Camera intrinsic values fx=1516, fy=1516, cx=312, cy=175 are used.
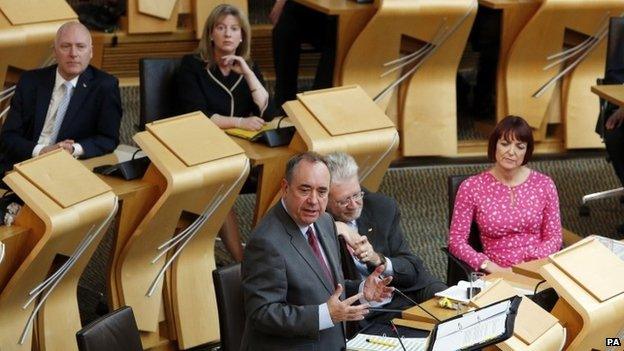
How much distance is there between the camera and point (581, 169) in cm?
748

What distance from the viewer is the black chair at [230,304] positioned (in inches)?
180

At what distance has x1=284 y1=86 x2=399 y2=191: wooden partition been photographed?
5.65 m

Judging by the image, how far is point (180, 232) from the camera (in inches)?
220

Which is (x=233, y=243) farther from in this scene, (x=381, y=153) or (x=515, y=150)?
(x=515, y=150)

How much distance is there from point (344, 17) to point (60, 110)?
5.98ft

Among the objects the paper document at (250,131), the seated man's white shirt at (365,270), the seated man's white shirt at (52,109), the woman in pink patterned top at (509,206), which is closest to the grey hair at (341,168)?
the seated man's white shirt at (365,270)

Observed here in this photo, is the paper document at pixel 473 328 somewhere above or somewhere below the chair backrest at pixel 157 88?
below

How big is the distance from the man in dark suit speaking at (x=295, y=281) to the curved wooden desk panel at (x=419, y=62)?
3052 millimetres

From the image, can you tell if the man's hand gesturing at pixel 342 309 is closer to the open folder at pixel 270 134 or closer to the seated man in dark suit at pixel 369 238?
the seated man in dark suit at pixel 369 238

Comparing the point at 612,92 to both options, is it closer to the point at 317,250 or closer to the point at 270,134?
the point at 270,134

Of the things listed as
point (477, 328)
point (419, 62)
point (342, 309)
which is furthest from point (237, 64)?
point (477, 328)

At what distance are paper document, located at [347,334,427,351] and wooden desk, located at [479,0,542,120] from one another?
10.7 ft

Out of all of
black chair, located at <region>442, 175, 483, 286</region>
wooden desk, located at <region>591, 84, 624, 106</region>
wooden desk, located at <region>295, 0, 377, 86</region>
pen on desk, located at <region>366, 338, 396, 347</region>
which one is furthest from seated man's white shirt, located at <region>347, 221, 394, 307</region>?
wooden desk, located at <region>295, 0, 377, 86</region>

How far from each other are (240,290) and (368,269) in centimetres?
54
